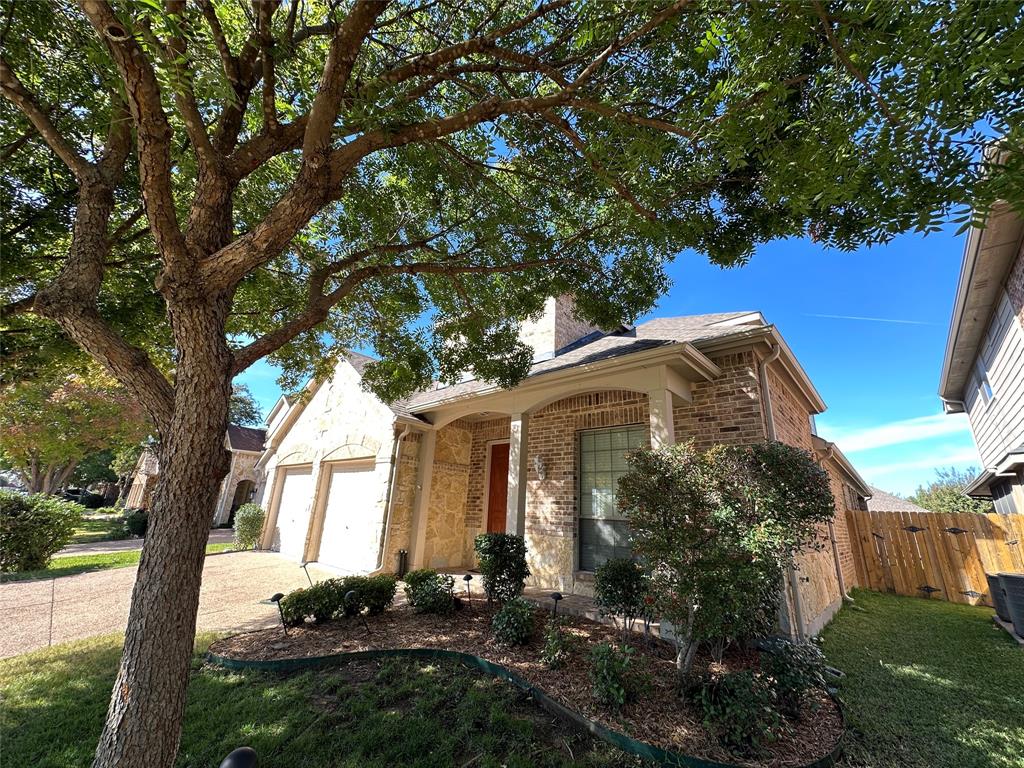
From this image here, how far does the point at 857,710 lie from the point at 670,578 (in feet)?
6.88

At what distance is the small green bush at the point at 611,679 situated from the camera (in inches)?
129

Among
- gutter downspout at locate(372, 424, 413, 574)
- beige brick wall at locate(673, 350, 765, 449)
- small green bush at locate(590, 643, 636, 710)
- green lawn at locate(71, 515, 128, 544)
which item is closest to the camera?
small green bush at locate(590, 643, 636, 710)

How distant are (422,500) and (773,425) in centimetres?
659

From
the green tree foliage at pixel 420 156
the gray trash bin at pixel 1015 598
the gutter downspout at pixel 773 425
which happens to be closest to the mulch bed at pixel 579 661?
the gutter downspout at pixel 773 425

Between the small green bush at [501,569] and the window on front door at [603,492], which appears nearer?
the small green bush at [501,569]

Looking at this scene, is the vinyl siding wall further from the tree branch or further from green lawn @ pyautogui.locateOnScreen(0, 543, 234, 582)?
green lawn @ pyautogui.locateOnScreen(0, 543, 234, 582)

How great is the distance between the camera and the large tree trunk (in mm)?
2234

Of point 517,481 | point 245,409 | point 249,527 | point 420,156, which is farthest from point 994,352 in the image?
point 245,409

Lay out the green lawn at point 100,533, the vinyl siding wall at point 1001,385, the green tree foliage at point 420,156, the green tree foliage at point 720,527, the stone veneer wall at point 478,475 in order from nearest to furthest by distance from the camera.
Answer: the green tree foliage at point 420,156 → the green tree foliage at point 720,527 → the vinyl siding wall at point 1001,385 → the stone veneer wall at point 478,475 → the green lawn at point 100,533

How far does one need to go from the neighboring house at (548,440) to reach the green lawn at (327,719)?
2667mm

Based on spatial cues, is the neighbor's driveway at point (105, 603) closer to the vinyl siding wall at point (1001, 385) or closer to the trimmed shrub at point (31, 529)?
the trimmed shrub at point (31, 529)

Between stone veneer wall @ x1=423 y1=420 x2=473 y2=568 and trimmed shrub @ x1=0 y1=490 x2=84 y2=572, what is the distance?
29.1ft

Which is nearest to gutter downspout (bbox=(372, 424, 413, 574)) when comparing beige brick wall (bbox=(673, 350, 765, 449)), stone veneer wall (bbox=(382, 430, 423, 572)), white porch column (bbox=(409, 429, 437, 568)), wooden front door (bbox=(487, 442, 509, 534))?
stone veneer wall (bbox=(382, 430, 423, 572))

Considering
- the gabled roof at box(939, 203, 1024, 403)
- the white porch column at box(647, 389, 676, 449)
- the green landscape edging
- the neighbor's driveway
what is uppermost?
the gabled roof at box(939, 203, 1024, 403)
